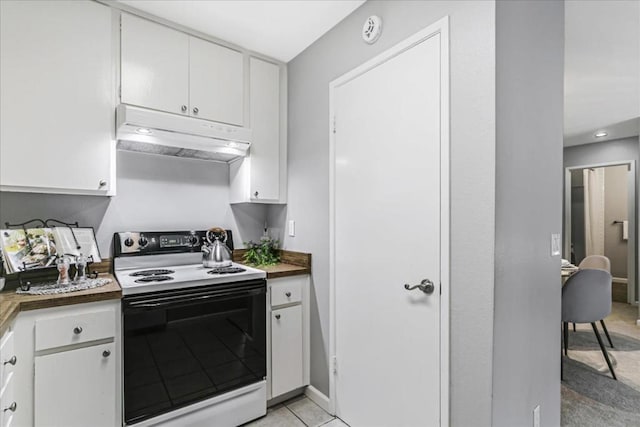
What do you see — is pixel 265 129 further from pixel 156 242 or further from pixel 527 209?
pixel 527 209

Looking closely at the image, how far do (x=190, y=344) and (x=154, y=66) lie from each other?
1.73m

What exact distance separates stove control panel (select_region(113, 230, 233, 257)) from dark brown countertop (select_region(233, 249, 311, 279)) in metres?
0.33

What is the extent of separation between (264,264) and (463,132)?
1686 mm

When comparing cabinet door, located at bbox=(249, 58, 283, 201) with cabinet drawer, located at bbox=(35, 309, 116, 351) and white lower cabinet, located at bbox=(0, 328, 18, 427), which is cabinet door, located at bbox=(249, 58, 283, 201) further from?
white lower cabinet, located at bbox=(0, 328, 18, 427)

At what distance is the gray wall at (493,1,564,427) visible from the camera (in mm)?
1350

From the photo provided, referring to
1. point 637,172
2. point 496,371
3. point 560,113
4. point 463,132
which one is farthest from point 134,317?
point 637,172

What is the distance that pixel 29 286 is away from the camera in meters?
1.63

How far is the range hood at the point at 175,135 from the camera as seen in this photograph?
1.88m

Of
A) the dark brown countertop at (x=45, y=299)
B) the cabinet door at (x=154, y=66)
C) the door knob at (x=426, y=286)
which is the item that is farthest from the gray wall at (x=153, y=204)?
the door knob at (x=426, y=286)

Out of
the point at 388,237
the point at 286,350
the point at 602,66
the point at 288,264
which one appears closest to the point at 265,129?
the point at 288,264

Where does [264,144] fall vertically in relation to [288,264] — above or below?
above

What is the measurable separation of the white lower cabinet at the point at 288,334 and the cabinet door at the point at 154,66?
1382 mm

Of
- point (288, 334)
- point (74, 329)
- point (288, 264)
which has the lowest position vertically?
point (288, 334)

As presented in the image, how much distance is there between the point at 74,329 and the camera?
5.00ft
